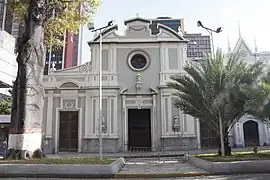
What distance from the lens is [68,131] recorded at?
92.6ft

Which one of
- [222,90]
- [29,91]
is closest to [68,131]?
[29,91]

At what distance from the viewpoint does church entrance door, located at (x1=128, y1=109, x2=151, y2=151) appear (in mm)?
29062

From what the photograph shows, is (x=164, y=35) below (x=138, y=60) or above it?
above

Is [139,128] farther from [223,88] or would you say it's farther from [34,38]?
[34,38]

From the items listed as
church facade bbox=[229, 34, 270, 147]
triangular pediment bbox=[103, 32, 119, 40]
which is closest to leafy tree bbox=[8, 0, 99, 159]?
triangular pediment bbox=[103, 32, 119, 40]

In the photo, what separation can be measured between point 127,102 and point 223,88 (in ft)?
42.2

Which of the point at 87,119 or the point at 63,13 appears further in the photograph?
the point at 87,119

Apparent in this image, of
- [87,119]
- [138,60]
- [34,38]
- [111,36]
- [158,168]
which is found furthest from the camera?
[138,60]

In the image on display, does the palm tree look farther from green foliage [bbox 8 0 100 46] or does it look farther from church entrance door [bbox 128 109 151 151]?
church entrance door [bbox 128 109 151 151]

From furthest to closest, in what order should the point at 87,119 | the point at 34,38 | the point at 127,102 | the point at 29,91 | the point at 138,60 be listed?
the point at 138,60
the point at 127,102
the point at 87,119
the point at 34,38
the point at 29,91

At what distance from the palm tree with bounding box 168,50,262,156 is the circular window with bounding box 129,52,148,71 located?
11.8 metres

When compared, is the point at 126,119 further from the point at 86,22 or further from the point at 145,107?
the point at 86,22

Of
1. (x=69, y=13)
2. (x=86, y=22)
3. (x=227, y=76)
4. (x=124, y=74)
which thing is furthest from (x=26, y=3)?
(x=124, y=74)

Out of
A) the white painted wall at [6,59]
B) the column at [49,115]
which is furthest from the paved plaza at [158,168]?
the white painted wall at [6,59]
